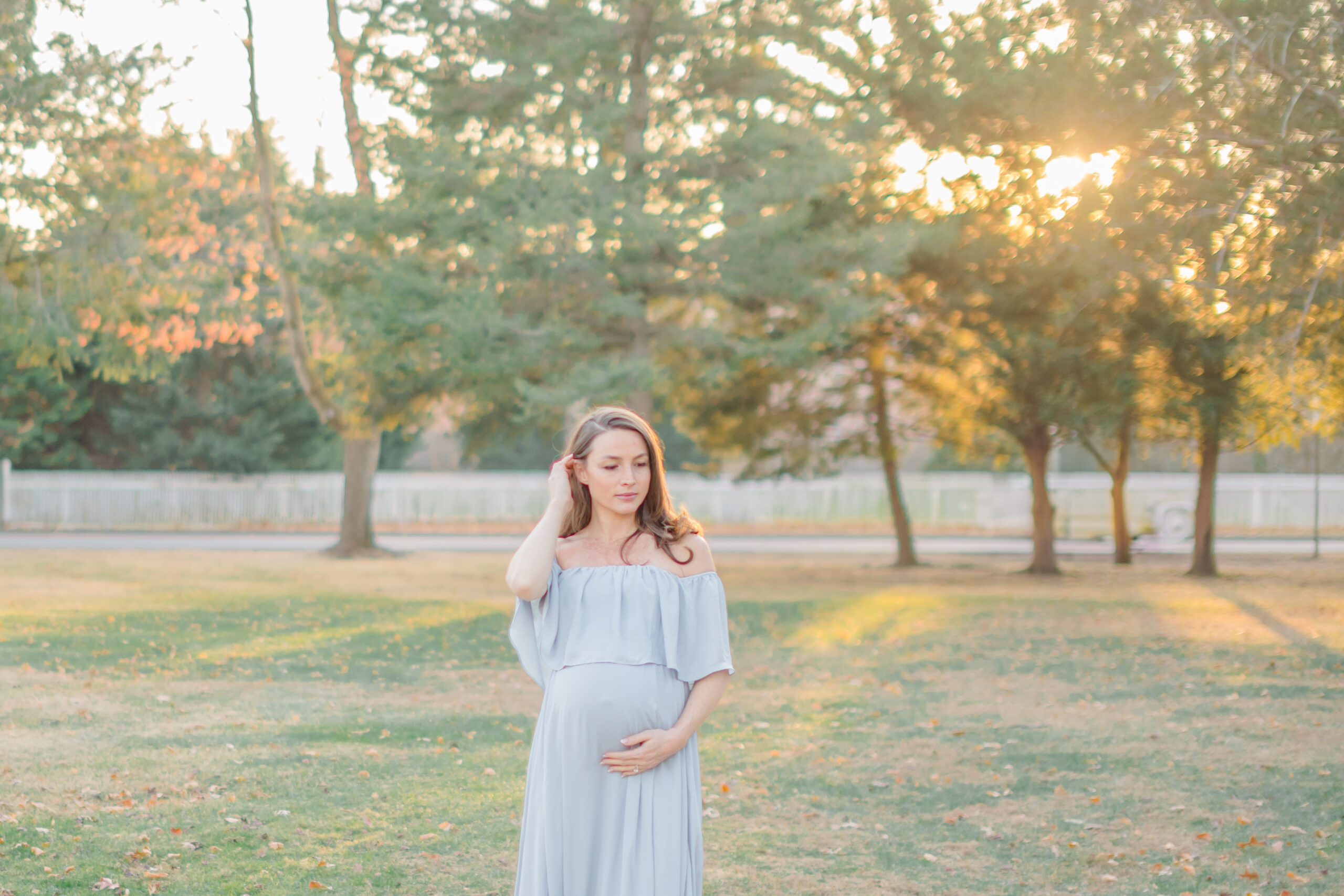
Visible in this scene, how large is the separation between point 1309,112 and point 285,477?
26.8 m

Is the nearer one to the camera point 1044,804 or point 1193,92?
point 1044,804

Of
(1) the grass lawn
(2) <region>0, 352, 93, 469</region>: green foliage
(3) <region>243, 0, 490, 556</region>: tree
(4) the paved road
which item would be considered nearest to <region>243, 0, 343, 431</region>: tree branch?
(3) <region>243, 0, 490, 556</region>: tree

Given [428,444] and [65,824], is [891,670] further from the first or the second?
[428,444]

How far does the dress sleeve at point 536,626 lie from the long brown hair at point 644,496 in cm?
18

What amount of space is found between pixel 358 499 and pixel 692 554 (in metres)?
21.9

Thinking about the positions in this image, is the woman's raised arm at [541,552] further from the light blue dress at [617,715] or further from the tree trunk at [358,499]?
the tree trunk at [358,499]

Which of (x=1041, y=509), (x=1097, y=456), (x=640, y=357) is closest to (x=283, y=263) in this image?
(x=640, y=357)

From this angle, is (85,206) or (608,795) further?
(85,206)

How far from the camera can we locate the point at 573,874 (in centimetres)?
308

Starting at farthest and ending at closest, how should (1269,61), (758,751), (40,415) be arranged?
(40,415)
(1269,61)
(758,751)

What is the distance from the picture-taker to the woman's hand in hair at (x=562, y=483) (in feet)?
10.2

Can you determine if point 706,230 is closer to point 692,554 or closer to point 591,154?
point 591,154

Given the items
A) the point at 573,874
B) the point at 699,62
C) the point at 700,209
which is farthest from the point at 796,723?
the point at 699,62

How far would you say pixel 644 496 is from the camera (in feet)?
10.3
